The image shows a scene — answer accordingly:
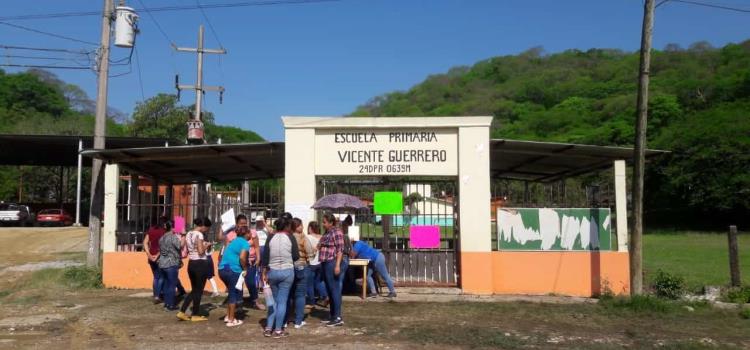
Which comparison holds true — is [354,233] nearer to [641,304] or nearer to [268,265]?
[268,265]

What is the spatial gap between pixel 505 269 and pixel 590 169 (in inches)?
151

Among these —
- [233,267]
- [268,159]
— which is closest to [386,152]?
[268,159]

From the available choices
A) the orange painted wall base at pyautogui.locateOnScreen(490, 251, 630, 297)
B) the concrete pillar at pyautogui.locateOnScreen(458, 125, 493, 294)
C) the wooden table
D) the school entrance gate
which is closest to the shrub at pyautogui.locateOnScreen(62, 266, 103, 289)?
the school entrance gate

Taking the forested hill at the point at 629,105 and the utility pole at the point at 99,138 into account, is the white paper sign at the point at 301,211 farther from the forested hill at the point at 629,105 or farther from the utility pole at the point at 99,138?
the forested hill at the point at 629,105

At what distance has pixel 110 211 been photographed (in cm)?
1255

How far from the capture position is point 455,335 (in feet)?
27.1

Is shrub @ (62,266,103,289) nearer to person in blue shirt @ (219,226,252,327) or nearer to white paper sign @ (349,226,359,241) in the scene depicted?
person in blue shirt @ (219,226,252,327)

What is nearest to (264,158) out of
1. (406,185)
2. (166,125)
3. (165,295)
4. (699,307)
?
(406,185)

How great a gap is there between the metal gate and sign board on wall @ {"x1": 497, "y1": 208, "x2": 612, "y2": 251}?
41.4 inches

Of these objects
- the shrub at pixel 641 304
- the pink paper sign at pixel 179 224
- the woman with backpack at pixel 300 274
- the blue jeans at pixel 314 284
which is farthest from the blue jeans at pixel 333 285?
the pink paper sign at pixel 179 224

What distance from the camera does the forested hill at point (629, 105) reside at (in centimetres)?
3856

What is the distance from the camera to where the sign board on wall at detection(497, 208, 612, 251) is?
1216 cm

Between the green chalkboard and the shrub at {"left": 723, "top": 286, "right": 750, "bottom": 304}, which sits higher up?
the green chalkboard

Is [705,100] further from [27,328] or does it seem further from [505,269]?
[27,328]
